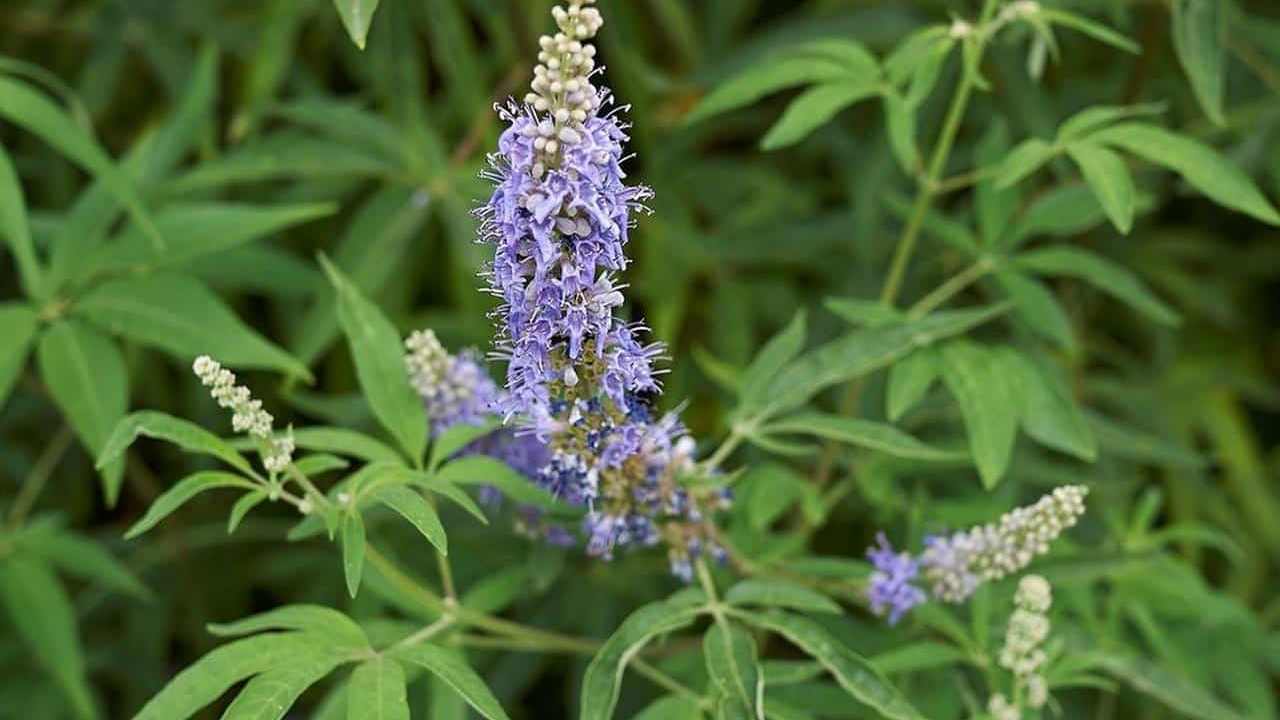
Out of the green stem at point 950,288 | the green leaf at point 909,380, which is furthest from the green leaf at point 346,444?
the green stem at point 950,288

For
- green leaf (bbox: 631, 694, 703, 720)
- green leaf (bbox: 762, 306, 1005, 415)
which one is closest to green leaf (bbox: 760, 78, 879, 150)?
green leaf (bbox: 762, 306, 1005, 415)

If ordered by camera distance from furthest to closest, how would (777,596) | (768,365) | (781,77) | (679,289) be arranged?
(679,289), (781,77), (768,365), (777,596)

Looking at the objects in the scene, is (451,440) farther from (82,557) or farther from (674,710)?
(82,557)

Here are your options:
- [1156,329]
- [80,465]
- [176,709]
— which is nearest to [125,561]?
[80,465]

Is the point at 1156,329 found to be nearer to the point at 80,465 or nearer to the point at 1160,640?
the point at 1160,640

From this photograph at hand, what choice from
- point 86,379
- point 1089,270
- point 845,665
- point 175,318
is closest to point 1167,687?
point 1089,270

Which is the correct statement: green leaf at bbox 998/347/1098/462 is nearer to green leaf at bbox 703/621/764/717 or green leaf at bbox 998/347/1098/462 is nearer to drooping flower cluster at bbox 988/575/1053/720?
drooping flower cluster at bbox 988/575/1053/720
